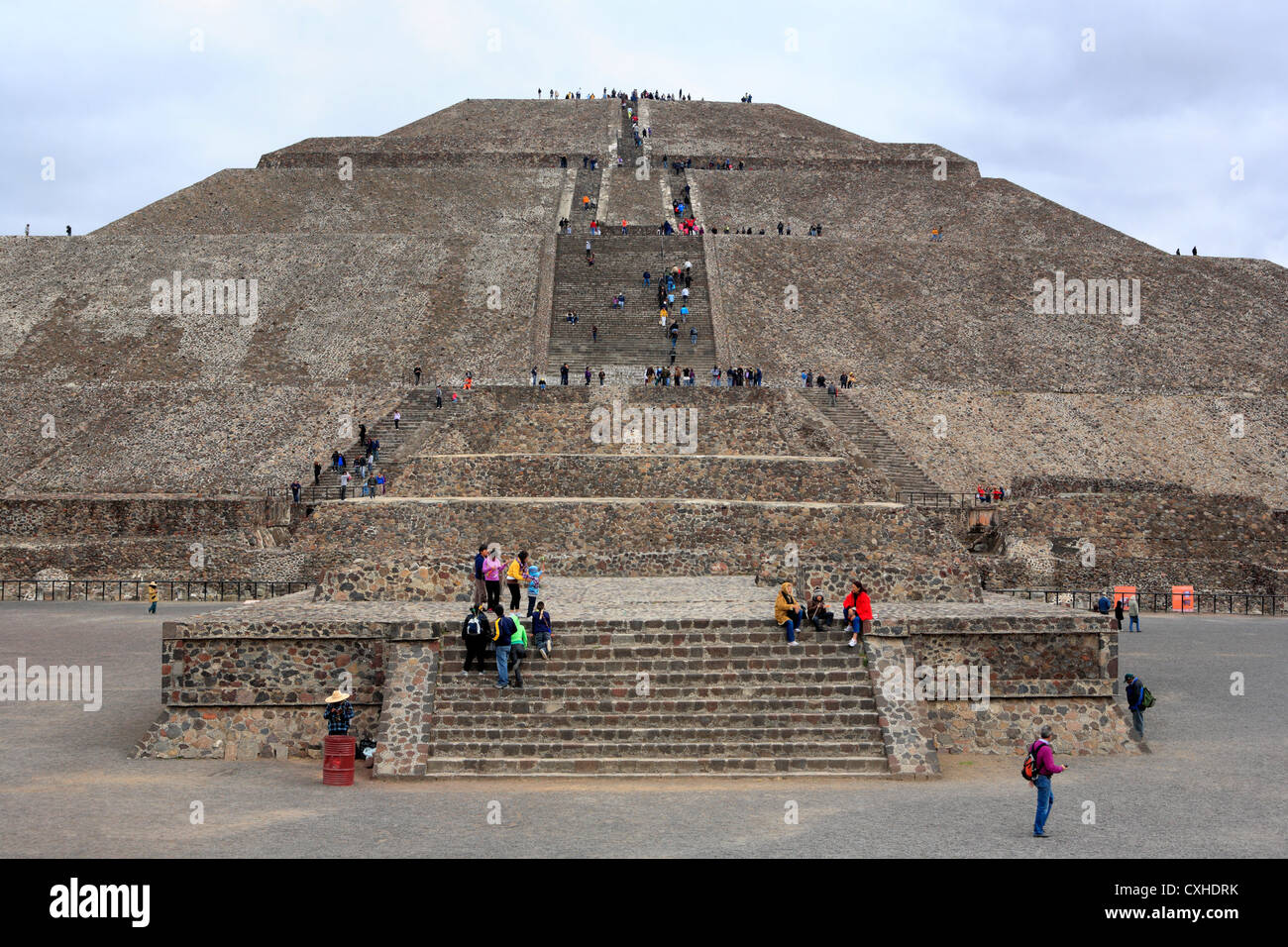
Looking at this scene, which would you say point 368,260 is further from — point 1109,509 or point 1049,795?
point 1049,795

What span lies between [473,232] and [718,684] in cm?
4272

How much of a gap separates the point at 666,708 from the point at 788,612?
165 centimetres

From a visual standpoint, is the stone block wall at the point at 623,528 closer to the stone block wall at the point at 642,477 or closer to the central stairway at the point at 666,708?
the stone block wall at the point at 642,477

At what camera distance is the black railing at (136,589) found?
26.5 m

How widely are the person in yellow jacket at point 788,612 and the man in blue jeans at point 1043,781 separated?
3413mm

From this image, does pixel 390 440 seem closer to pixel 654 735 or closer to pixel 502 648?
pixel 502 648

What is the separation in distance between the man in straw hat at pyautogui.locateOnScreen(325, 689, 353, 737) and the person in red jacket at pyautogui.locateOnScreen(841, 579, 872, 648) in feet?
16.5

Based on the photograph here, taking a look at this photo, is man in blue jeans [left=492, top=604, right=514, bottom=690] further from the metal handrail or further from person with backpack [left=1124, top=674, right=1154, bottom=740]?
the metal handrail

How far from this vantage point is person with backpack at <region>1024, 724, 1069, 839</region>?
33.8 ft

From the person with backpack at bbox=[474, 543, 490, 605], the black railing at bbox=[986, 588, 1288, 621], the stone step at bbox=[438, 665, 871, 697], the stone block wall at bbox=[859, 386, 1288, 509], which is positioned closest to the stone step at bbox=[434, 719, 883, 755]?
the stone step at bbox=[438, 665, 871, 697]

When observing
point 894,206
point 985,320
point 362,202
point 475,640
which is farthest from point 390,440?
point 894,206

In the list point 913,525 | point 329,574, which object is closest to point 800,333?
point 913,525

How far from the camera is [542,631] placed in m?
13.5

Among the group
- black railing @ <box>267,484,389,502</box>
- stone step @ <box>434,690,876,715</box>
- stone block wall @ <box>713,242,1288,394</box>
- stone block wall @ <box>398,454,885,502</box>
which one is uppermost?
stone block wall @ <box>713,242,1288,394</box>
